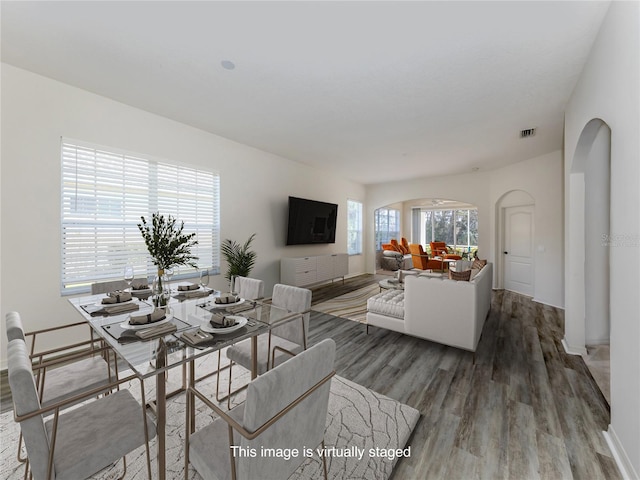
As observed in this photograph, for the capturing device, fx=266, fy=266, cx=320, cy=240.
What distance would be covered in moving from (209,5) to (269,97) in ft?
4.04

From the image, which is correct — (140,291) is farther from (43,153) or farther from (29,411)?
(43,153)

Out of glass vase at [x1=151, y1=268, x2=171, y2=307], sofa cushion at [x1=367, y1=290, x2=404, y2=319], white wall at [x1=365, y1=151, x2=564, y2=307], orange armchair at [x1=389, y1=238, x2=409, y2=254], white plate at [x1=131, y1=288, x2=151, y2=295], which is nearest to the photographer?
glass vase at [x1=151, y1=268, x2=171, y2=307]

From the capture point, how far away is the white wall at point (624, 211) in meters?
1.47

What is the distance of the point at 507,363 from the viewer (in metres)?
2.79

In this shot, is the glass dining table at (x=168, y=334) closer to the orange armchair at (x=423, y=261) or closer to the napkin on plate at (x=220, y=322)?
the napkin on plate at (x=220, y=322)

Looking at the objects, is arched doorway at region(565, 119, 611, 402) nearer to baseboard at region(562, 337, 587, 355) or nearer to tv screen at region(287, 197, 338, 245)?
baseboard at region(562, 337, 587, 355)

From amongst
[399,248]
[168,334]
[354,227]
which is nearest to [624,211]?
[168,334]

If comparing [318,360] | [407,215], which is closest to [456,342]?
[318,360]

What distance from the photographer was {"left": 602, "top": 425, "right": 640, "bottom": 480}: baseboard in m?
1.46

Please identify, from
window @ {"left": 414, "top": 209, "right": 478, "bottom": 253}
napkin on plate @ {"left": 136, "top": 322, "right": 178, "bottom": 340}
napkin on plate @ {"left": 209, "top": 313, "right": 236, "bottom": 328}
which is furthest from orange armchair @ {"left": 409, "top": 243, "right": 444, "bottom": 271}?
napkin on plate @ {"left": 136, "top": 322, "right": 178, "bottom": 340}

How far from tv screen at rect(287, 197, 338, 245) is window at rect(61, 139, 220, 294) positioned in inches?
80.2

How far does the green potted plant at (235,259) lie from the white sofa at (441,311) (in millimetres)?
2339

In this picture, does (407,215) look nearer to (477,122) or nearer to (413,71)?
(477,122)

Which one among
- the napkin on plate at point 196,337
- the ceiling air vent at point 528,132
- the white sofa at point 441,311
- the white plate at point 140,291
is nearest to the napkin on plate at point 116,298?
the white plate at point 140,291
